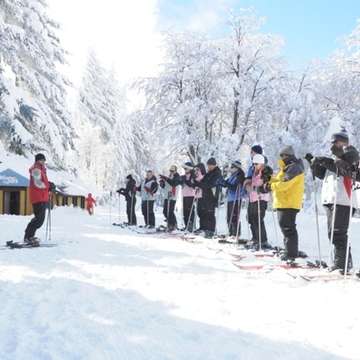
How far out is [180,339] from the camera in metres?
3.40

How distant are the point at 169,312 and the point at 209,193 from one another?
22.9 ft

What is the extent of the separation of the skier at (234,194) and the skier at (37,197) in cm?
373

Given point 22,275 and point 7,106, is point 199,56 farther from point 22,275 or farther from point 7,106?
point 22,275

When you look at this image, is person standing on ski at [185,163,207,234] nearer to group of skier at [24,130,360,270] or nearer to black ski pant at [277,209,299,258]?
group of skier at [24,130,360,270]

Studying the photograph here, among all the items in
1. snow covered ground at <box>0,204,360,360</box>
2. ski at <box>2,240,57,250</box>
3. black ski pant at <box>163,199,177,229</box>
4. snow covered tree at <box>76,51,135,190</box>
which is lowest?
ski at <box>2,240,57,250</box>

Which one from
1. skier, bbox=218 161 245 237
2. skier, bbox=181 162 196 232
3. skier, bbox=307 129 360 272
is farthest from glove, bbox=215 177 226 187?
skier, bbox=307 129 360 272

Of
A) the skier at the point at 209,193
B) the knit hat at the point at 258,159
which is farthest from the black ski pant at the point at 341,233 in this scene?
the skier at the point at 209,193

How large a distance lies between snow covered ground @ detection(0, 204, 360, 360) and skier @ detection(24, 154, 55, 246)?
216 cm

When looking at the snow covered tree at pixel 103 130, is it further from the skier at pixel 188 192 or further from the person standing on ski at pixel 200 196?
the person standing on ski at pixel 200 196

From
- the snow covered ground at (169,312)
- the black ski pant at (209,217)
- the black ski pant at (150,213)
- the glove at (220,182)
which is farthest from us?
the black ski pant at (150,213)

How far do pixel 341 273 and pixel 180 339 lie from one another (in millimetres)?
2892

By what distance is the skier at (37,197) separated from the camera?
9.16 meters

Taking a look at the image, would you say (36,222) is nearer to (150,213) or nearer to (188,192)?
(188,192)

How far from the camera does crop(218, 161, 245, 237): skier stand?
10.1m
